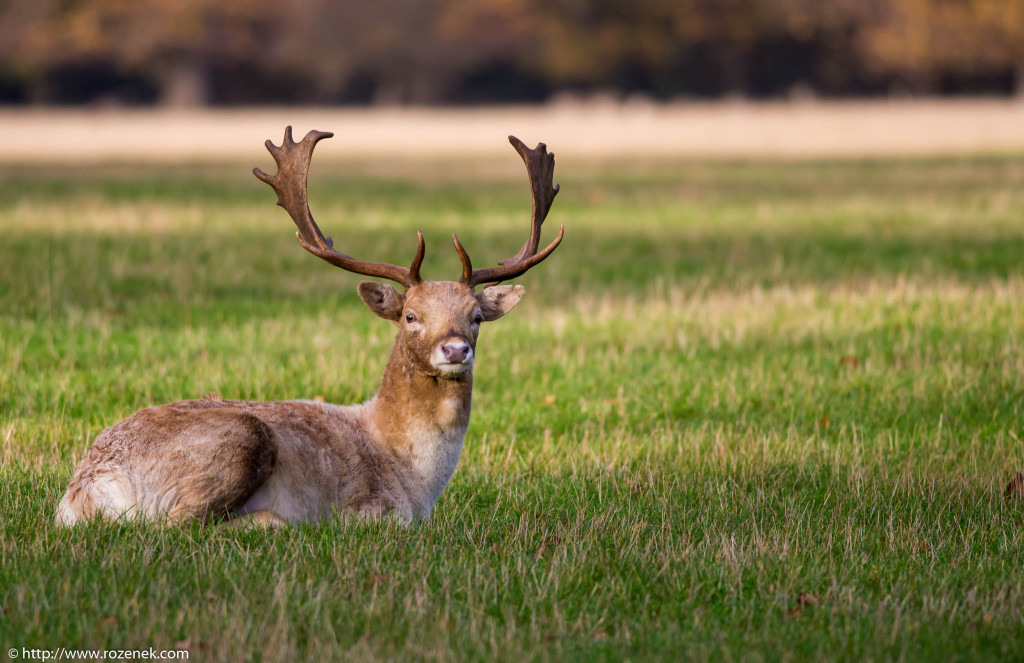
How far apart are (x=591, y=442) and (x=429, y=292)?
229cm

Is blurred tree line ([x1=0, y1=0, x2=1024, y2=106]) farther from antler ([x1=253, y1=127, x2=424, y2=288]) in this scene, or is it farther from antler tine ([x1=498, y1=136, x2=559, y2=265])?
antler ([x1=253, y1=127, x2=424, y2=288])

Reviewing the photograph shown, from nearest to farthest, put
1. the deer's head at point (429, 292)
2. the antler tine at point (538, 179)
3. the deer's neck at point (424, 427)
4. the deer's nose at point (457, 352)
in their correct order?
the deer's nose at point (457, 352) < the deer's head at point (429, 292) < the deer's neck at point (424, 427) < the antler tine at point (538, 179)

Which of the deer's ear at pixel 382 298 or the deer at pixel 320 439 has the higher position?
the deer's ear at pixel 382 298

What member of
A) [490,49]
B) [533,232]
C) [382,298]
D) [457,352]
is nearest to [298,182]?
[382,298]

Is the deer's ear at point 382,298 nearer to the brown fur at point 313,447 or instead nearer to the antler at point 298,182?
the brown fur at point 313,447

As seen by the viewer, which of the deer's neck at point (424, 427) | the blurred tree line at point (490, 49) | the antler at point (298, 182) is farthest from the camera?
the blurred tree line at point (490, 49)

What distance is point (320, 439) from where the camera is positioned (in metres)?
6.77

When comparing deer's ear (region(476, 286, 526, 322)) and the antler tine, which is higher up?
the antler tine

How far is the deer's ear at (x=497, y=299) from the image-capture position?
7.04 m

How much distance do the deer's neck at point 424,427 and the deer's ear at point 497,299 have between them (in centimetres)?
36

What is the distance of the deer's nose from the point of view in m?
6.40

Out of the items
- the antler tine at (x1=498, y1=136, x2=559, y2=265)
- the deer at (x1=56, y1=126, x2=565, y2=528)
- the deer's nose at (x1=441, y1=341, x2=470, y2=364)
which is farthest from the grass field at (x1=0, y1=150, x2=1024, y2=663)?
the antler tine at (x1=498, y1=136, x2=559, y2=265)

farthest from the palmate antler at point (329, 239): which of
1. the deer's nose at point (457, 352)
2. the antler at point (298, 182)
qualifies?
the deer's nose at point (457, 352)

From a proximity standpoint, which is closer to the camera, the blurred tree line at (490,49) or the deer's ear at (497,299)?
the deer's ear at (497,299)
